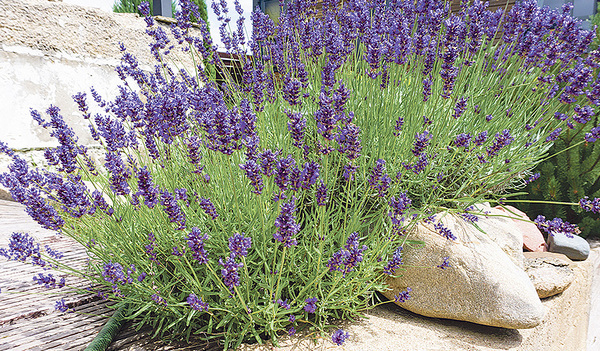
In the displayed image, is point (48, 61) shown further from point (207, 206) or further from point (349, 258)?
point (349, 258)

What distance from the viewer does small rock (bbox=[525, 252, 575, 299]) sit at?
9.29 feet

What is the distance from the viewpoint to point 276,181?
4.63 ft

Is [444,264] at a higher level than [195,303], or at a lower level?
lower

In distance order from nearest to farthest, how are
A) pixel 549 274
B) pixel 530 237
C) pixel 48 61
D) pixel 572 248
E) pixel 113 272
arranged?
1. pixel 113 272
2. pixel 549 274
3. pixel 572 248
4. pixel 530 237
5. pixel 48 61

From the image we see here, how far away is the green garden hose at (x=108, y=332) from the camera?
5.98 ft

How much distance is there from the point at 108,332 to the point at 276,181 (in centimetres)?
131

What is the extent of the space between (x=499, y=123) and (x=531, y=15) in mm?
827

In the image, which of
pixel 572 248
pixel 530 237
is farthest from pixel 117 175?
pixel 572 248

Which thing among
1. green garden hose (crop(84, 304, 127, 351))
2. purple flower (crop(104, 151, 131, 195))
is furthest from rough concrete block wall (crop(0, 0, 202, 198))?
purple flower (crop(104, 151, 131, 195))

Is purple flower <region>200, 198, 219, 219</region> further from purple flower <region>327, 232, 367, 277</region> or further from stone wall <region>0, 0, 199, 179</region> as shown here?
stone wall <region>0, 0, 199, 179</region>

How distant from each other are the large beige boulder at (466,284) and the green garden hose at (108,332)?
5.31 ft

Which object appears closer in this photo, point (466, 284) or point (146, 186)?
point (146, 186)

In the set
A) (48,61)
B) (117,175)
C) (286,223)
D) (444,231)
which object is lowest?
(444,231)

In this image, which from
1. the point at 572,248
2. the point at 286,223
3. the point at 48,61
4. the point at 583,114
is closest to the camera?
the point at 286,223
